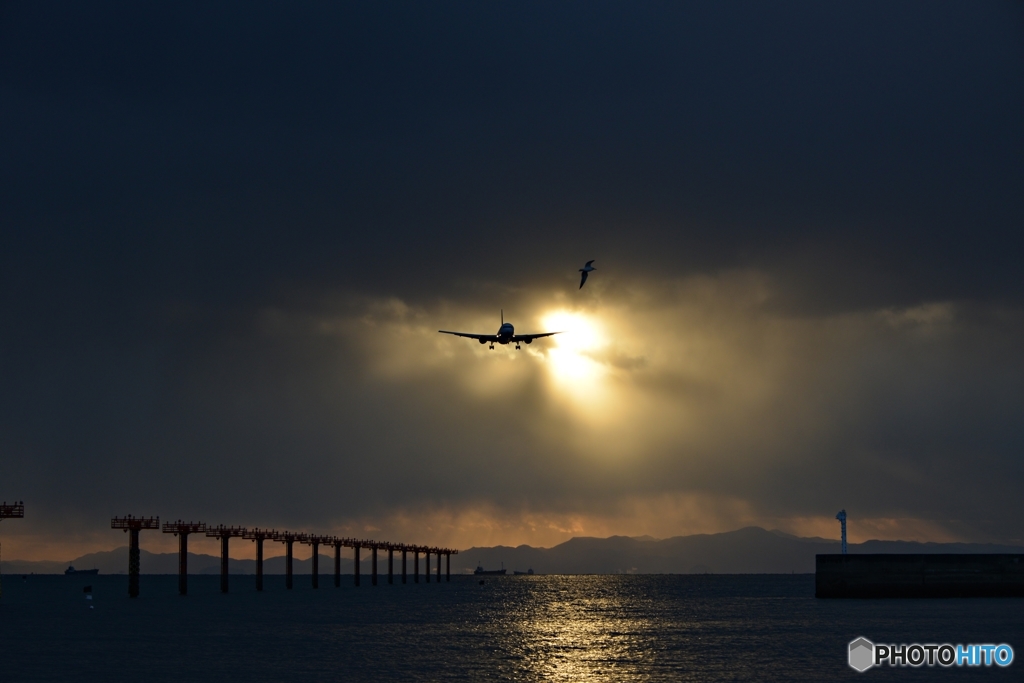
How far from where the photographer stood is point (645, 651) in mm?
78000

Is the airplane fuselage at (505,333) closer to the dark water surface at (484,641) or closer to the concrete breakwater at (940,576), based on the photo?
the dark water surface at (484,641)

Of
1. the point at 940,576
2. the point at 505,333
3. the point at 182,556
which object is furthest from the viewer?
the point at 182,556

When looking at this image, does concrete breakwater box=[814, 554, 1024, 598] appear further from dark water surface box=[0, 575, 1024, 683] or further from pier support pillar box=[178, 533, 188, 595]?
pier support pillar box=[178, 533, 188, 595]

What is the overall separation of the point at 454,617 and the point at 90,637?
44771 mm

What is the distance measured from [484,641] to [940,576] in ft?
222

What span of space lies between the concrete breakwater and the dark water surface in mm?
1843

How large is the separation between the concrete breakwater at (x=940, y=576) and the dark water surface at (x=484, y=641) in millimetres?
1843

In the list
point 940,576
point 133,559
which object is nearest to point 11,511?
point 133,559

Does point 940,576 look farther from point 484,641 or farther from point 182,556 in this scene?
point 182,556

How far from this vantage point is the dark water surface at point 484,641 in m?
65.2

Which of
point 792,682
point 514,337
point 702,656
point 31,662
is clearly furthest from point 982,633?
point 31,662

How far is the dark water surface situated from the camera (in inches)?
2566

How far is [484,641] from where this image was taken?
87.8 meters

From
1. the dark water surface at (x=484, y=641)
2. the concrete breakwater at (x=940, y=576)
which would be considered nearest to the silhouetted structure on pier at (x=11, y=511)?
the dark water surface at (x=484, y=641)
